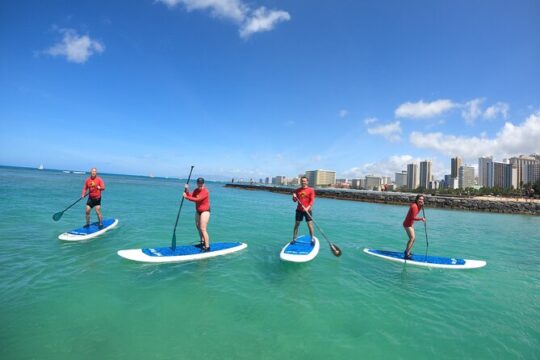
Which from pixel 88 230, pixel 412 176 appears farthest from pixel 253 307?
pixel 412 176

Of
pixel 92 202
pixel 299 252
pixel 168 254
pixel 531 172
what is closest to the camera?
pixel 168 254

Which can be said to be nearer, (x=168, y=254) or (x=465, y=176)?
(x=168, y=254)

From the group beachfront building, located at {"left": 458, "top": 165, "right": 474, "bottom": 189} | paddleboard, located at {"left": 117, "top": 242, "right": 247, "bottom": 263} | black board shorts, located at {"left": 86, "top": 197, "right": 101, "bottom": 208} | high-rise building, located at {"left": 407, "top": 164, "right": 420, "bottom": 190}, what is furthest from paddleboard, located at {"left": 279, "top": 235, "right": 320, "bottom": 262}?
high-rise building, located at {"left": 407, "top": 164, "right": 420, "bottom": 190}

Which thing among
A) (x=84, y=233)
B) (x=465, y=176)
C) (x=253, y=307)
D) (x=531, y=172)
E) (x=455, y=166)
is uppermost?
(x=455, y=166)

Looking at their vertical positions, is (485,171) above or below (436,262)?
above

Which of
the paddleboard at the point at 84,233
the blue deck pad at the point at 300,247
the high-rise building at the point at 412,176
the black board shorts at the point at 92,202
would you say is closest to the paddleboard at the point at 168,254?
the blue deck pad at the point at 300,247

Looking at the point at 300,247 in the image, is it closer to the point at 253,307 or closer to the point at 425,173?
the point at 253,307

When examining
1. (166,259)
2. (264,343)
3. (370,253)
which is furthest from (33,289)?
(370,253)

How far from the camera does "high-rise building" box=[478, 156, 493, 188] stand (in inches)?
5546

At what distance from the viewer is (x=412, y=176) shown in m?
170

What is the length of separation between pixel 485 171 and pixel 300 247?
177m

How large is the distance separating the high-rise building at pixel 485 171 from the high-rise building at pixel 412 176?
31081mm

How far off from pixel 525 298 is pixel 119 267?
10.6 metres

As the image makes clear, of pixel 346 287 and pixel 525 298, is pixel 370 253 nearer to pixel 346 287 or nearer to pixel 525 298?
pixel 346 287
